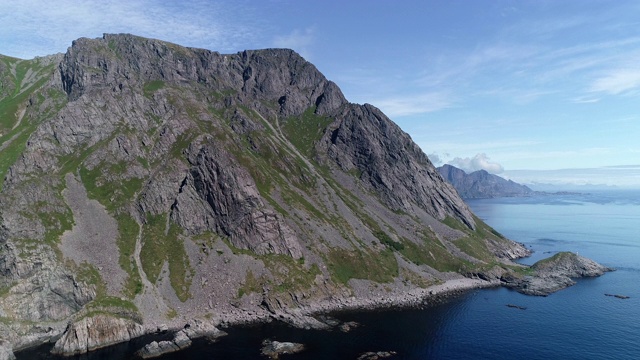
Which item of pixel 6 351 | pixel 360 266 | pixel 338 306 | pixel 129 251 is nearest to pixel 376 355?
pixel 338 306

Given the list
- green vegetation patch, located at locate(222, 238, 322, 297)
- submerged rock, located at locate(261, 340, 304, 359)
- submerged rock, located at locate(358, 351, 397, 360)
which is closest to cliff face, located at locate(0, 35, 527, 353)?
green vegetation patch, located at locate(222, 238, 322, 297)

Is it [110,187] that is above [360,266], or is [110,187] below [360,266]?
above

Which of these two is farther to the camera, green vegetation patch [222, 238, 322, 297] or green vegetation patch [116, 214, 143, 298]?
green vegetation patch [222, 238, 322, 297]

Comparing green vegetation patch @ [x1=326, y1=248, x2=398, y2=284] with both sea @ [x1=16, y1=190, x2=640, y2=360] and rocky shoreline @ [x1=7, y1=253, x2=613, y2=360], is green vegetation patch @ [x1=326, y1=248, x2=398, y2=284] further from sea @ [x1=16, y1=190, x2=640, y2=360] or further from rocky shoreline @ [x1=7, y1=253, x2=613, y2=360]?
sea @ [x1=16, y1=190, x2=640, y2=360]

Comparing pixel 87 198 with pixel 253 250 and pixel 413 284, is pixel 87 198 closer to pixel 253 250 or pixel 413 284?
pixel 253 250

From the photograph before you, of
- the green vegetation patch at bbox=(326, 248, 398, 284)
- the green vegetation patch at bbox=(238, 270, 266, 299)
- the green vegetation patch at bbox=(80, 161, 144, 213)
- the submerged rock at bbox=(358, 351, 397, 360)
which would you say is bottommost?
the submerged rock at bbox=(358, 351, 397, 360)

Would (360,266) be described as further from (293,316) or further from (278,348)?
(278,348)
